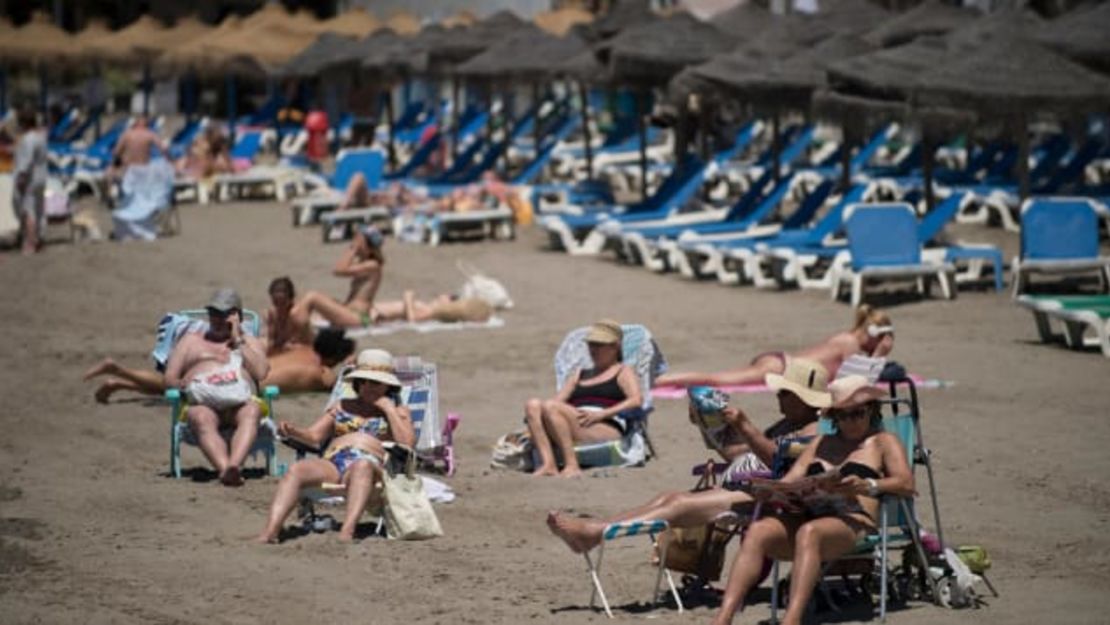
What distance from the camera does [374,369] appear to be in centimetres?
925

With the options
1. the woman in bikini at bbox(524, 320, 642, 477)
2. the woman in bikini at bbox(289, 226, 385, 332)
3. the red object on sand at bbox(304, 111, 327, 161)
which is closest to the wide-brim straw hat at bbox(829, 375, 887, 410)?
the woman in bikini at bbox(524, 320, 642, 477)

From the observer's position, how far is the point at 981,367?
13203 millimetres

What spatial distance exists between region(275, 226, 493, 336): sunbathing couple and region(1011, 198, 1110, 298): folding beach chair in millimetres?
3810

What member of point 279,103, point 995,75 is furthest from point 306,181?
point 995,75

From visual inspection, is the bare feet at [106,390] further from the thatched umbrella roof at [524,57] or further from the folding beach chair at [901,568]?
the thatched umbrella roof at [524,57]

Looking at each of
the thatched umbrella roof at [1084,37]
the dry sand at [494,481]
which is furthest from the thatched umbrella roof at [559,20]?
the dry sand at [494,481]

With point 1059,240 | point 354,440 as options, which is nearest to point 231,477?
point 354,440

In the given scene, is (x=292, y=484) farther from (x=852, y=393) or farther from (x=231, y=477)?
(x=852, y=393)

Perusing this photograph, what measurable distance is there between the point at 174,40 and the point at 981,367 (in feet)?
86.4

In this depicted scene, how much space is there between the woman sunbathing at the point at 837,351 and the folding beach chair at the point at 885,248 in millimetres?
3900

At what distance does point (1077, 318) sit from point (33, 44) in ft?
89.1

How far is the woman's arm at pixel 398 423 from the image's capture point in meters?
8.98

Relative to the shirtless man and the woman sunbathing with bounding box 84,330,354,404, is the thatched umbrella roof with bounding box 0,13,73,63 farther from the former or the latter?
the woman sunbathing with bounding box 84,330,354,404

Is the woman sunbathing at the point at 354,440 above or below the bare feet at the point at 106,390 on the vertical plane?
above
